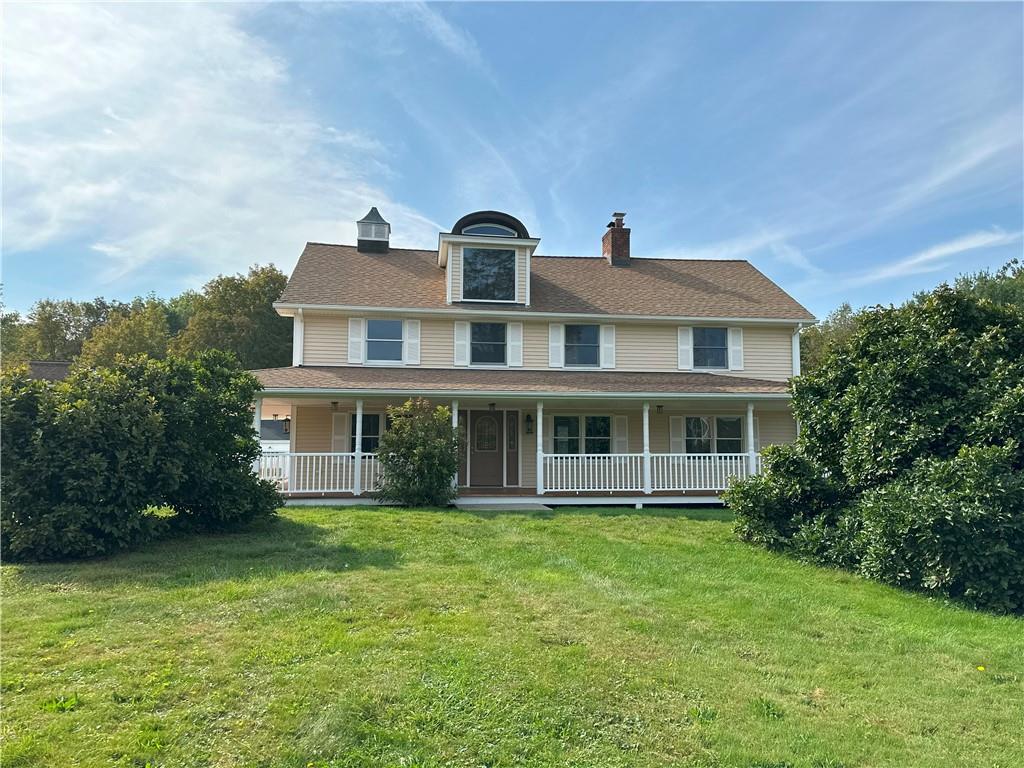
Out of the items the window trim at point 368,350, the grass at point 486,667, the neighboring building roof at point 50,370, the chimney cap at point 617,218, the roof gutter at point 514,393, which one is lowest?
the grass at point 486,667

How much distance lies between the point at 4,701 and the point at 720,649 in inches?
191

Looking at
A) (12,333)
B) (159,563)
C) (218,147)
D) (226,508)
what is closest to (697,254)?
(218,147)

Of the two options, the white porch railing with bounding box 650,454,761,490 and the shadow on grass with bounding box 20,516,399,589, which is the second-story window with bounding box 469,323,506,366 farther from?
the shadow on grass with bounding box 20,516,399,589

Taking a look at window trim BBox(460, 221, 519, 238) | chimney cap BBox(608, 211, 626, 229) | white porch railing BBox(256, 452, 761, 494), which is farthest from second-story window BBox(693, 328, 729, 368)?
window trim BBox(460, 221, 519, 238)

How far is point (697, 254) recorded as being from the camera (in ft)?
74.0

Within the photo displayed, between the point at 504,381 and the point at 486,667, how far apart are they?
37.0 ft

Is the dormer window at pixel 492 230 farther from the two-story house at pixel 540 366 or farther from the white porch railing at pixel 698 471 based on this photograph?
the white porch railing at pixel 698 471

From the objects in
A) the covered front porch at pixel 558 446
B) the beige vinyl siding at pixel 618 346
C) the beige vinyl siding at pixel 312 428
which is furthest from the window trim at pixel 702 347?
the beige vinyl siding at pixel 312 428

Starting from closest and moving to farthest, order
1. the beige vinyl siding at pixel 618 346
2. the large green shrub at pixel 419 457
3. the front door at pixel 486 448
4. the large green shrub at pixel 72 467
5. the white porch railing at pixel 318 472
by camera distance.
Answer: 1. the large green shrub at pixel 72 467
2. the large green shrub at pixel 419 457
3. the white porch railing at pixel 318 472
4. the beige vinyl siding at pixel 618 346
5. the front door at pixel 486 448

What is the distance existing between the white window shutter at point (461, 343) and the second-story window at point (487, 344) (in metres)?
0.14

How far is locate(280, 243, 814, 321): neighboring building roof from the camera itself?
54.1 ft

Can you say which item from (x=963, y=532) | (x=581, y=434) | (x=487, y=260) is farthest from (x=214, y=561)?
(x=487, y=260)

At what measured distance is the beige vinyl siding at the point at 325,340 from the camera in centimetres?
1589

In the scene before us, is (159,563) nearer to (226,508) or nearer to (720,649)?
(226,508)
